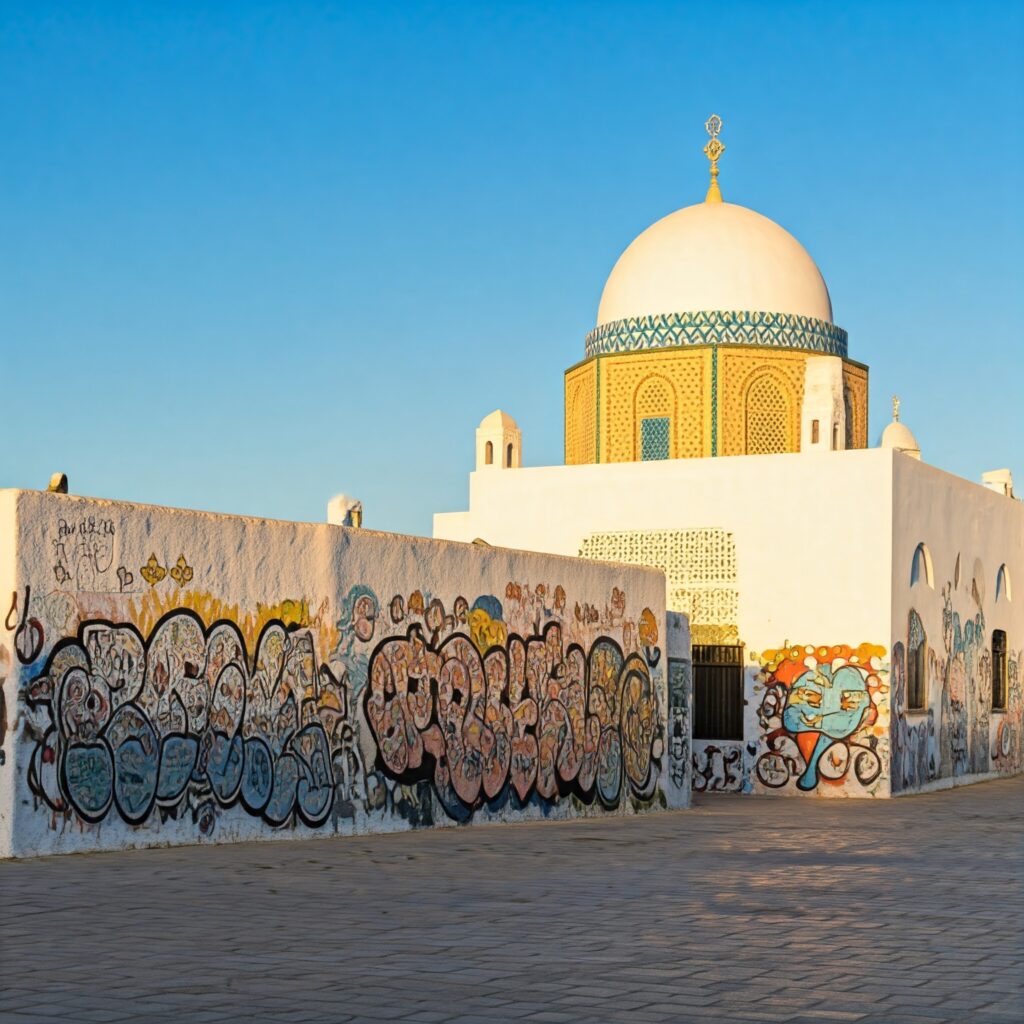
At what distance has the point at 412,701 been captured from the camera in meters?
15.1

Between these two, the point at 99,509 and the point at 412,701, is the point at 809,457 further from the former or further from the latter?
the point at 99,509

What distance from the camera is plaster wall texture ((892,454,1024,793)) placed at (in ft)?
72.3

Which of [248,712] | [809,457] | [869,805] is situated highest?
[809,457]

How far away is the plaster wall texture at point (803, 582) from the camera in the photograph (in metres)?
21.5

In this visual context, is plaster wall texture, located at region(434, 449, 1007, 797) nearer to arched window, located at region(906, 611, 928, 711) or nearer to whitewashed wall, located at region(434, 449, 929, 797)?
whitewashed wall, located at region(434, 449, 929, 797)

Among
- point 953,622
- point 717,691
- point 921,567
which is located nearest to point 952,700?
point 953,622

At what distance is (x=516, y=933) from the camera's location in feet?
26.0

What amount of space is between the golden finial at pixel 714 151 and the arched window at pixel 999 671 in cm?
828

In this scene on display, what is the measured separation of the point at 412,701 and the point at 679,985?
8796 millimetres

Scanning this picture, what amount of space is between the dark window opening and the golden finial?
7.81m

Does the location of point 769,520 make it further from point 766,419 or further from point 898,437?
point 898,437

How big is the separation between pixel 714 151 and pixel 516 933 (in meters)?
20.2

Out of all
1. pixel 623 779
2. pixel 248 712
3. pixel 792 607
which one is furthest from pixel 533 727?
pixel 792 607

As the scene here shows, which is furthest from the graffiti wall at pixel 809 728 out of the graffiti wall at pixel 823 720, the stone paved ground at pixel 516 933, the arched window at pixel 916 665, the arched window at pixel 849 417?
the stone paved ground at pixel 516 933
